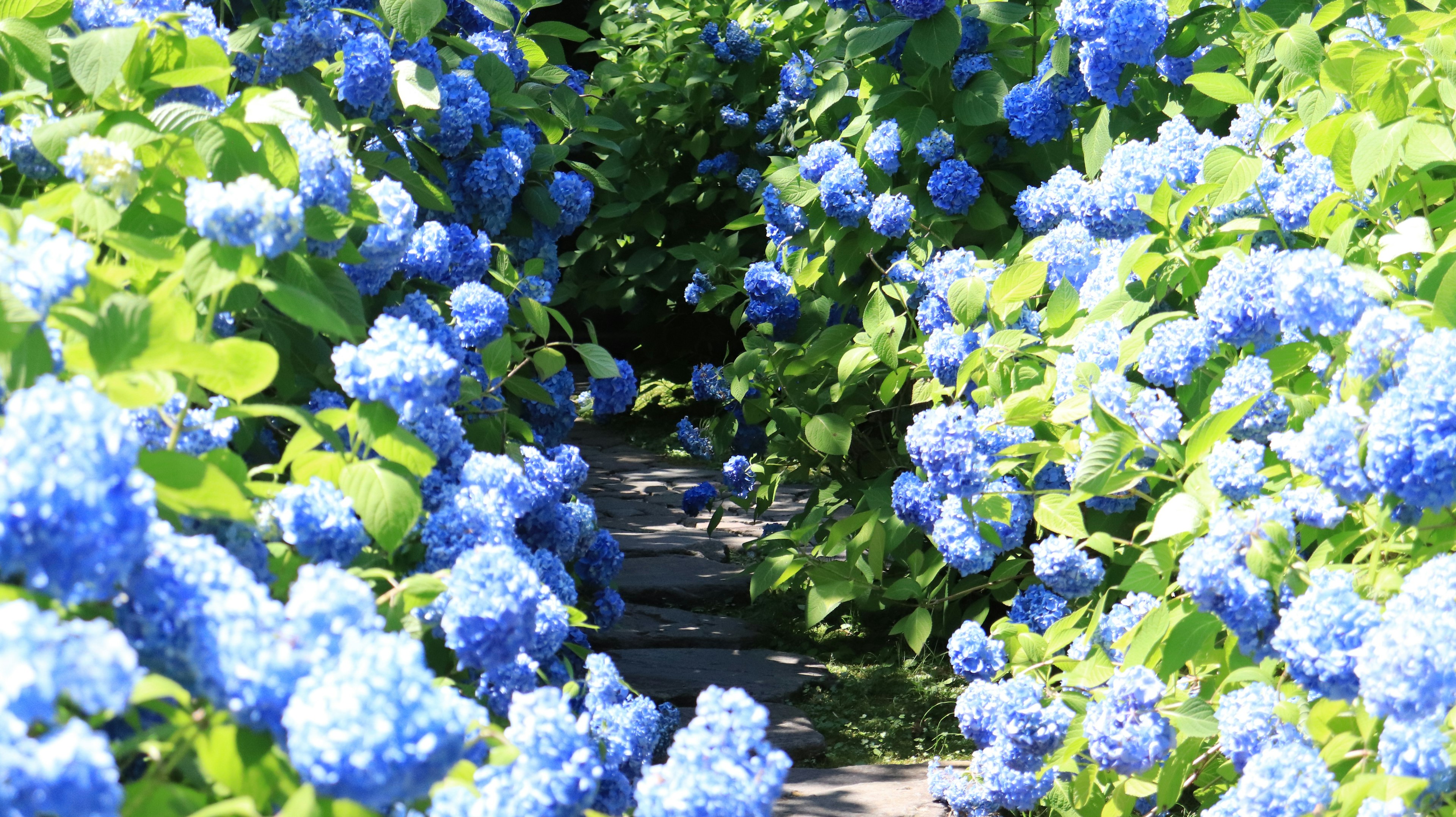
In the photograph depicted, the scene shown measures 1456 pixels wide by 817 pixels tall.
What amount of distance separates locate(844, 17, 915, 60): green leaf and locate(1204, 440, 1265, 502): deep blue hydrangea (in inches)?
79.0

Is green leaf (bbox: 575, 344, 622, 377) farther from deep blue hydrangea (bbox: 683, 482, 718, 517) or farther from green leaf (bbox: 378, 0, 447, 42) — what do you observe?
deep blue hydrangea (bbox: 683, 482, 718, 517)

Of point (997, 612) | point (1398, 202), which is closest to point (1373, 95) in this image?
point (1398, 202)

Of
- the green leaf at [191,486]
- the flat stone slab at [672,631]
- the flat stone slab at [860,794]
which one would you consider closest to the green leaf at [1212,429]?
the green leaf at [191,486]

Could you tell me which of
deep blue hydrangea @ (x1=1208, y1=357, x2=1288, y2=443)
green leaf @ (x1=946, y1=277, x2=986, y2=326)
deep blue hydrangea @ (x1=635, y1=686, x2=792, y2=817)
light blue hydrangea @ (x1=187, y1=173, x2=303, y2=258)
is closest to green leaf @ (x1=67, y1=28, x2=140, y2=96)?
light blue hydrangea @ (x1=187, y1=173, x2=303, y2=258)

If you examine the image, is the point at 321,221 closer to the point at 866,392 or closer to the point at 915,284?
the point at 915,284

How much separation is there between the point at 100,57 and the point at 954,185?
100 inches

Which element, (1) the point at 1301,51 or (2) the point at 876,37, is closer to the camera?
(1) the point at 1301,51

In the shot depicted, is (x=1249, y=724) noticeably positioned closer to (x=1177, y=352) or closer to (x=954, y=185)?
(x=1177, y=352)

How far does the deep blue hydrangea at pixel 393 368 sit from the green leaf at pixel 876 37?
2403mm

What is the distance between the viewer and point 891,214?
3.53m

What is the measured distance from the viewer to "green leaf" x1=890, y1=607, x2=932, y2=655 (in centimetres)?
359

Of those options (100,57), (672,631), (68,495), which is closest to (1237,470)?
(68,495)

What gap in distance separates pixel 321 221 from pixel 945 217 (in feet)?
8.01

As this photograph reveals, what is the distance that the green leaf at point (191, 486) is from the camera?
105cm
